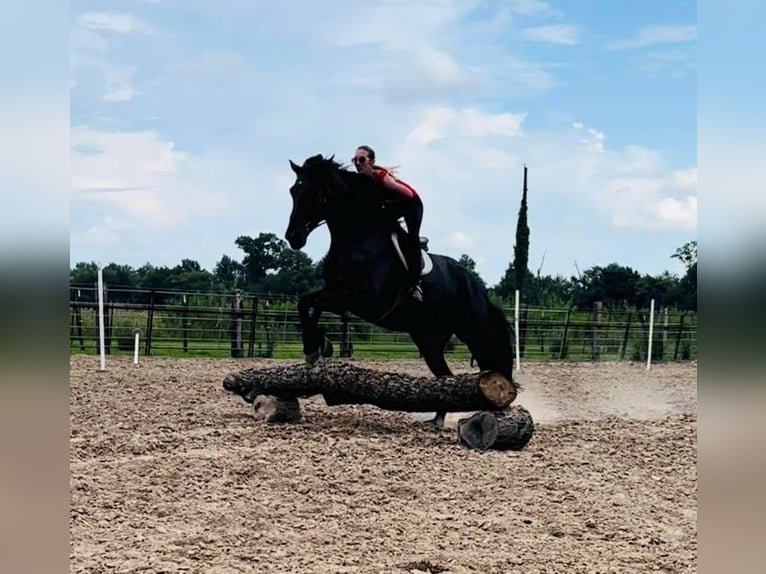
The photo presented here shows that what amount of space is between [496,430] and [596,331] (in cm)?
284

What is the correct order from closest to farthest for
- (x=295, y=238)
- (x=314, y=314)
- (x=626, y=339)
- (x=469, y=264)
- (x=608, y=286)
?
(x=295, y=238)
(x=314, y=314)
(x=469, y=264)
(x=608, y=286)
(x=626, y=339)

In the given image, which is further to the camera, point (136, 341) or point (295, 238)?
point (136, 341)

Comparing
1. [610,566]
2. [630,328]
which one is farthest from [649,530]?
[630,328]

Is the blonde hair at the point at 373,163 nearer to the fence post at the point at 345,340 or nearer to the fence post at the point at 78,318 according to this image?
the fence post at the point at 345,340

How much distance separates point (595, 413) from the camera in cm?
632

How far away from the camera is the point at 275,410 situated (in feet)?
16.6

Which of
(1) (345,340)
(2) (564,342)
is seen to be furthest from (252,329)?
(2) (564,342)

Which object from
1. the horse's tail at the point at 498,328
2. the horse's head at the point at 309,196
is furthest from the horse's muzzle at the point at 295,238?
the horse's tail at the point at 498,328

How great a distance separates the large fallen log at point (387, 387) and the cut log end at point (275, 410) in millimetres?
34

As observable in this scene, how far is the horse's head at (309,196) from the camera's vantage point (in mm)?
4652

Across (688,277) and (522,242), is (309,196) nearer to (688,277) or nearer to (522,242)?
(522,242)

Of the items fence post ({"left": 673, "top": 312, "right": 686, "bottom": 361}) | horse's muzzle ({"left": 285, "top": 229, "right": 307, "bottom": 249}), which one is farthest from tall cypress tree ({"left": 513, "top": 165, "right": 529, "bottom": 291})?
fence post ({"left": 673, "top": 312, "right": 686, "bottom": 361})

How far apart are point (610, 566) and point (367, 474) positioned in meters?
1.35

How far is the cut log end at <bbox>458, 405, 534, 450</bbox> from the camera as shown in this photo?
4895 mm
